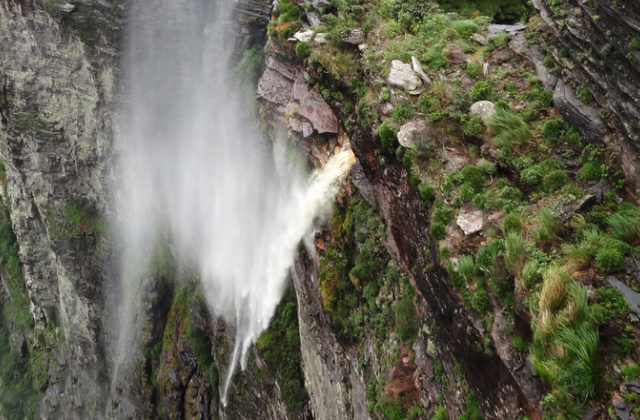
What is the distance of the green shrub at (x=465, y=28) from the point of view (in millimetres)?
10587

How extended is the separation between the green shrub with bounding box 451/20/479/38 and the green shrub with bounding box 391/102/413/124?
3.01m

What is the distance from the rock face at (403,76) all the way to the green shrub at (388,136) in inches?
43.3

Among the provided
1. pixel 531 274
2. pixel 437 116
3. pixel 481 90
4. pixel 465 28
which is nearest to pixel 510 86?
pixel 481 90

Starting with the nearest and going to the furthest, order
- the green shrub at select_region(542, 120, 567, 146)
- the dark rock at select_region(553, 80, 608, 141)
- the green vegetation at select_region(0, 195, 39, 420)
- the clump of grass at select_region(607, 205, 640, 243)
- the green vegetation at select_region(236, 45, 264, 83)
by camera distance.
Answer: the clump of grass at select_region(607, 205, 640, 243)
the dark rock at select_region(553, 80, 608, 141)
the green shrub at select_region(542, 120, 567, 146)
the green vegetation at select_region(236, 45, 264, 83)
the green vegetation at select_region(0, 195, 39, 420)

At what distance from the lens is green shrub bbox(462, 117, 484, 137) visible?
817 centimetres

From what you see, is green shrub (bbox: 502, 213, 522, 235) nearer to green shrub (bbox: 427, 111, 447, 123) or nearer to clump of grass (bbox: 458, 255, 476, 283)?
clump of grass (bbox: 458, 255, 476, 283)

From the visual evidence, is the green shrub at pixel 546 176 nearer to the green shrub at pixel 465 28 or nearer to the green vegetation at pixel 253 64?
the green shrub at pixel 465 28

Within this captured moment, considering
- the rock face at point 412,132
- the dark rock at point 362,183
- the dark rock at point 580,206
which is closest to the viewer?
the dark rock at point 580,206

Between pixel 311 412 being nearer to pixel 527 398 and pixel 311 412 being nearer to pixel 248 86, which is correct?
pixel 527 398

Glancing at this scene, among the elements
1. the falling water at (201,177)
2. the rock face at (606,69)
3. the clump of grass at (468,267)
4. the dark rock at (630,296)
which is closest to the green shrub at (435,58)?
the rock face at (606,69)

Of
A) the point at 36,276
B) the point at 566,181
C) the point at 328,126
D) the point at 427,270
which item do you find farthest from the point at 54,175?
the point at 566,181

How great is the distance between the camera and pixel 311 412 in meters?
17.2

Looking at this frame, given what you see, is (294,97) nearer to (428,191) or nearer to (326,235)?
(326,235)

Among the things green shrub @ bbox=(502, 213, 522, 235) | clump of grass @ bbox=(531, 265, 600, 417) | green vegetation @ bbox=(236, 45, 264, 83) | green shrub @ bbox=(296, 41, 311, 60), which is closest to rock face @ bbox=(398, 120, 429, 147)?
green shrub @ bbox=(502, 213, 522, 235)
